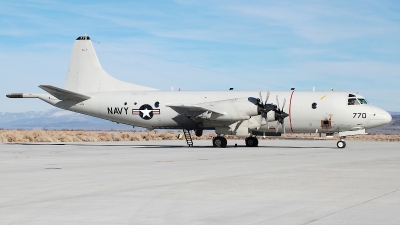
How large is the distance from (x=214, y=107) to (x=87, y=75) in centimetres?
1162

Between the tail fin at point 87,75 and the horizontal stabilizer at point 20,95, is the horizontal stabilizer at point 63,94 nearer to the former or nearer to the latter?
the tail fin at point 87,75

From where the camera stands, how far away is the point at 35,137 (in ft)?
213

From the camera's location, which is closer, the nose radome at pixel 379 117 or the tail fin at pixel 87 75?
the nose radome at pixel 379 117

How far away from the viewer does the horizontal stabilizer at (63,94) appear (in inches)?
1812

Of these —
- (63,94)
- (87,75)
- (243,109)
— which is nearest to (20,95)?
(63,94)

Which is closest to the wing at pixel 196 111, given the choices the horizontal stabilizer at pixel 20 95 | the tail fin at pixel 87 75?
the tail fin at pixel 87 75

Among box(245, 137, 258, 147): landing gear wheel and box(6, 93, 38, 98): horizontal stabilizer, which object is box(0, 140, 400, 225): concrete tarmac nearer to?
box(245, 137, 258, 147): landing gear wheel

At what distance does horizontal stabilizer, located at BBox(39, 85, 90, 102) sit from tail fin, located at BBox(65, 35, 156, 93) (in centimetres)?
176

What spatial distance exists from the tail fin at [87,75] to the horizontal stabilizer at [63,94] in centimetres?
176

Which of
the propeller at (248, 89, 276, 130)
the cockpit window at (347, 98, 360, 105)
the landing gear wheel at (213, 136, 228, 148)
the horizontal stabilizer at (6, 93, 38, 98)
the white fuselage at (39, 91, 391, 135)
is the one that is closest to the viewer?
the propeller at (248, 89, 276, 130)

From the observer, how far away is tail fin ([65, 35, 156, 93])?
49.8 metres

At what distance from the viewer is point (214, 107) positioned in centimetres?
4519

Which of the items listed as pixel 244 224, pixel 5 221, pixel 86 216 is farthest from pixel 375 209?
pixel 5 221

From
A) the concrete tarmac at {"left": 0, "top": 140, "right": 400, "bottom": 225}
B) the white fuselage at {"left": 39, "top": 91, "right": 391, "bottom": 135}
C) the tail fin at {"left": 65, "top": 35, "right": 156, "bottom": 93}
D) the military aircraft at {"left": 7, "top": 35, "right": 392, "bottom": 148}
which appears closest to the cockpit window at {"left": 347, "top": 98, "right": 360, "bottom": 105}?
the military aircraft at {"left": 7, "top": 35, "right": 392, "bottom": 148}
